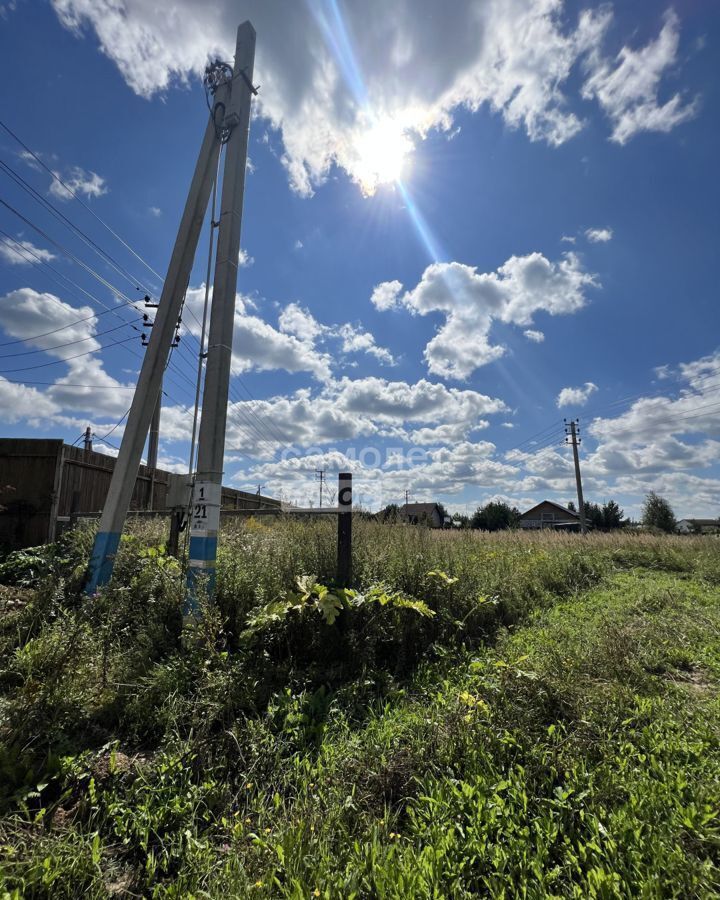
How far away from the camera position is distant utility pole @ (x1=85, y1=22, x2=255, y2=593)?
4523mm

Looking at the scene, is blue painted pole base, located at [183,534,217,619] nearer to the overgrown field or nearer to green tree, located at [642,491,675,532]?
the overgrown field

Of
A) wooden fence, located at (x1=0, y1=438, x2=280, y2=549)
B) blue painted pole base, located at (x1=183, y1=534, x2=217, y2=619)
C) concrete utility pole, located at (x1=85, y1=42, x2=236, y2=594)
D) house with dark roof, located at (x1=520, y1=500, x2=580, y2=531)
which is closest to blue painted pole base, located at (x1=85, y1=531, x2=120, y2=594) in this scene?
concrete utility pole, located at (x1=85, y1=42, x2=236, y2=594)

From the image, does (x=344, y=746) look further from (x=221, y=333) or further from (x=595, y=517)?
(x=595, y=517)

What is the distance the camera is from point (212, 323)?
4645 mm

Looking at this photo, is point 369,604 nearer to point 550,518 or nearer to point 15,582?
point 15,582

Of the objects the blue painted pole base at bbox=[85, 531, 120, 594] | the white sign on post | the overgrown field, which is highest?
the white sign on post

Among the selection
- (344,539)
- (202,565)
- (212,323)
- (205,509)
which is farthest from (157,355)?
(344,539)

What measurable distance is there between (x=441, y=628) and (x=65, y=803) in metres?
3.17

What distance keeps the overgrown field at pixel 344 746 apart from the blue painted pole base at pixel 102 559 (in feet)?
0.48

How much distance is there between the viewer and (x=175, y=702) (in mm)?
2727

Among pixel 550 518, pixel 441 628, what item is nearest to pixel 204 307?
pixel 441 628

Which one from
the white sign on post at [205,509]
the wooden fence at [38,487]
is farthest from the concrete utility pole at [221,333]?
the wooden fence at [38,487]

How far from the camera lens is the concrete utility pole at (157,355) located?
16.5 feet

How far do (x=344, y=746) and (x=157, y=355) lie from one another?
16.2 ft
